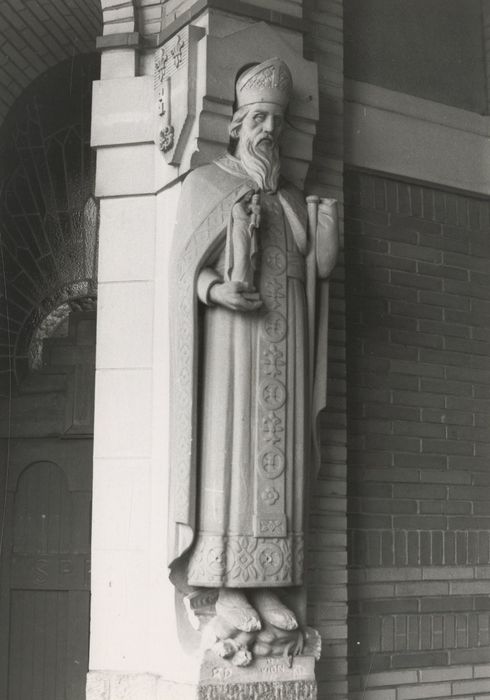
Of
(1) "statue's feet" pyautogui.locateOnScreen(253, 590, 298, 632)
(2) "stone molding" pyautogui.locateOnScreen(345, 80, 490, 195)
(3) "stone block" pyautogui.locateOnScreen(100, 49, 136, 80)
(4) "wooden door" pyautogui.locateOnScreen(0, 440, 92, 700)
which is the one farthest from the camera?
(4) "wooden door" pyautogui.locateOnScreen(0, 440, 92, 700)

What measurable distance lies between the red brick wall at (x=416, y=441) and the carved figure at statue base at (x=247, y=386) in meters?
0.74

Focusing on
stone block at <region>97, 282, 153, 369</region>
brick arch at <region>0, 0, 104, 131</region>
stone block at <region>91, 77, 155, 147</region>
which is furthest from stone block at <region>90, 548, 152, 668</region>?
brick arch at <region>0, 0, 104, 131</region>

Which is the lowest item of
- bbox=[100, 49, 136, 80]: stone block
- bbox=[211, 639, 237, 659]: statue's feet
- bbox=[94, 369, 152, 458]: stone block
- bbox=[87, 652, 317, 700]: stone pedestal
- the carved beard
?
bbox=[87, 652, 317, 700]: stone pedestal

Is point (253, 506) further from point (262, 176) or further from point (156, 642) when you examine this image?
point (262, 176)

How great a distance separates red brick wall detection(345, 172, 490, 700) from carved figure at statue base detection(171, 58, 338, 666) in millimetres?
738

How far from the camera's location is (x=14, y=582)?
6133 millimetres

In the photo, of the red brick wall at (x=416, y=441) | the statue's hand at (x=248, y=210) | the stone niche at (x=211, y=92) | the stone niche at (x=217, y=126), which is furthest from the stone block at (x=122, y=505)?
the stone niche at (x=211, y=92)

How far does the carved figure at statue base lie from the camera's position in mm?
4504

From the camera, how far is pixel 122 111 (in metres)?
5.28

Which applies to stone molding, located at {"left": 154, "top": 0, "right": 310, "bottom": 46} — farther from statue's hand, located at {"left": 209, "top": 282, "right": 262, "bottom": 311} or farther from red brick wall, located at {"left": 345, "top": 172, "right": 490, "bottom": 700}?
statue's hand, located at {"left": 209, "top": 282, "right": 262, "bottom": 311}

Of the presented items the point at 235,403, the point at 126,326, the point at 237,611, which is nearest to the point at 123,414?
the point at 126,326

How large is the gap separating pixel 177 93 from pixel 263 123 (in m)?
0.46

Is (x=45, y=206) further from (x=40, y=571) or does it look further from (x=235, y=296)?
(x=235, y=296)

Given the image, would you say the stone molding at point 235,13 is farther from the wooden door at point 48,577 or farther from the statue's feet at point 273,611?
the statue's feet at point 273,611
